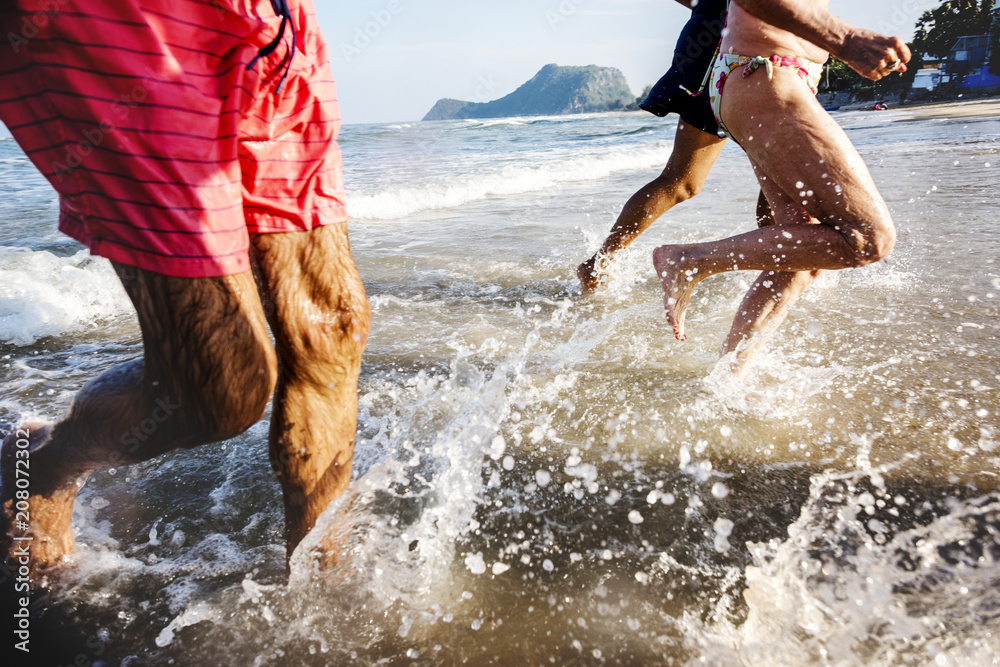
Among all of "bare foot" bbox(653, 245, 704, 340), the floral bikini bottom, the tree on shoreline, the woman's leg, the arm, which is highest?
the tree on shoreline

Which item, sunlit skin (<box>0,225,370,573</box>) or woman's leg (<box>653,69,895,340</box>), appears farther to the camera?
woman's leg (<box>653,69,895,340</box>)

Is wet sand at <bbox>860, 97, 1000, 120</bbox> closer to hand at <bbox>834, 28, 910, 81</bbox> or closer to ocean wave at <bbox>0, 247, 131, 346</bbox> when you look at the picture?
hand at <bbox>834, 28, 910, 81</bbox>

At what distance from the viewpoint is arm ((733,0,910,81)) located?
1.71 metres

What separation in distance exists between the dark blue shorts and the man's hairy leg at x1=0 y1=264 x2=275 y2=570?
6.95 ft

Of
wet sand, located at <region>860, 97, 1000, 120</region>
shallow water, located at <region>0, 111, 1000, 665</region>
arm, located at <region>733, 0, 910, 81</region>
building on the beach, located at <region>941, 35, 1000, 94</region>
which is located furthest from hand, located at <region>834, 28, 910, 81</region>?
building on the beach, located at <region>941, 35, 1000, 94</region>

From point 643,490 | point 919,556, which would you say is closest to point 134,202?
point 643,490

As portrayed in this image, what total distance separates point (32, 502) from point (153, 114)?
1.04 metres

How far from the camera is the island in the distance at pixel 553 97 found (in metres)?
83.3

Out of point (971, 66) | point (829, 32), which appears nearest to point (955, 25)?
point (971, 66)

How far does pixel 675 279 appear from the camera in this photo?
81.9 inches

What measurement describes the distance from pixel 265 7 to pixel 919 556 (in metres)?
1.89

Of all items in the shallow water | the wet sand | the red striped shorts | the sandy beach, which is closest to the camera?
the red striped shorts

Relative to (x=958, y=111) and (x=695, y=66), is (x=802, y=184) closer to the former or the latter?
(x=695, y=66)

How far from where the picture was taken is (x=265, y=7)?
1.10m
